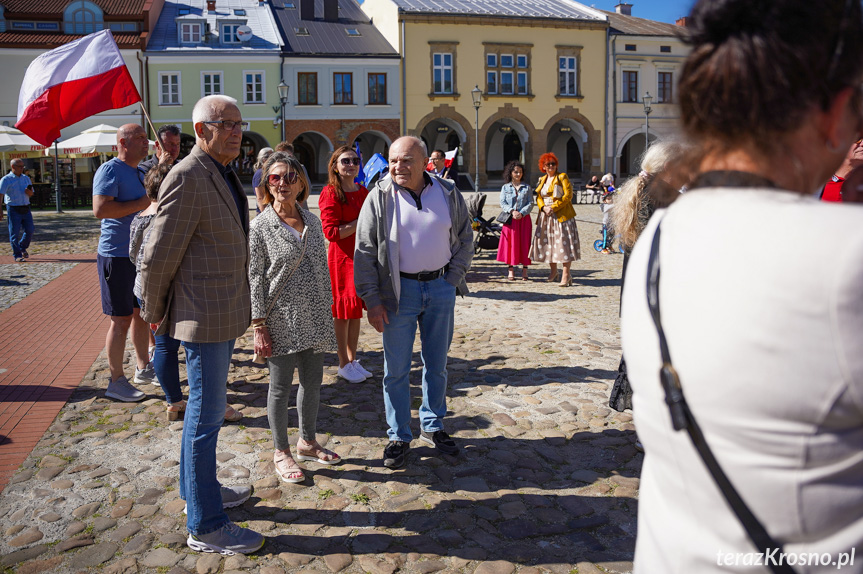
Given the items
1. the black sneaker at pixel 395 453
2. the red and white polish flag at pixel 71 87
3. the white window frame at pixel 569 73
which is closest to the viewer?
the black sneaker at pixel 395 453

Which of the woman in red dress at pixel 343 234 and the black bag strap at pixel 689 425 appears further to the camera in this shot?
the woman in red dress at pixel 343 234

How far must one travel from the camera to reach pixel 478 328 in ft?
27.6

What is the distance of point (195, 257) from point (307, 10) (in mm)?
42034

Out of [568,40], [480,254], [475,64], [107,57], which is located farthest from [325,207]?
[568,40]

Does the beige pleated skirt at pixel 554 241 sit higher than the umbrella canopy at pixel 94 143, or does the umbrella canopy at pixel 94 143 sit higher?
the umbrella canopy at pixel 94 143

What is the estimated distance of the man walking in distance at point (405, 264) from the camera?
4.43 meters

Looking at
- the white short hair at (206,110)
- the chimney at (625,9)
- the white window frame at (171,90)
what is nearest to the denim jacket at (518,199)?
the white short hair at (206,110)

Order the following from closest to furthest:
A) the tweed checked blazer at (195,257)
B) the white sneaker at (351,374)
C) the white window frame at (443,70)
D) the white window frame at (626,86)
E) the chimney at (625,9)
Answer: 1. the tweed checked blazer at (195,257)
2. the white sneaker at (351,374)
3. the white window frame at (443,70)
4. the white window frame at (626,86)
5. the chimney at (625,9)

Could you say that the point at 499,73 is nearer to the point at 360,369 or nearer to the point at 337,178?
the point at 337,178

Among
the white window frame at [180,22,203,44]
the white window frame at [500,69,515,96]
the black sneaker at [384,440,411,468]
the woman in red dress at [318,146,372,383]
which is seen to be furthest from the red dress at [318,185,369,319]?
the white window frame at [500,69,515,96]

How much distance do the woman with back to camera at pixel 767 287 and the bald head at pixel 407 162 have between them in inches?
128

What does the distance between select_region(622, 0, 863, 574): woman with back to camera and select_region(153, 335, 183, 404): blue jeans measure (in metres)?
4.41

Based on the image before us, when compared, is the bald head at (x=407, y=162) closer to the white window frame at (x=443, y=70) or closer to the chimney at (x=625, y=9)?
the white window frame at (x=443, y=70)

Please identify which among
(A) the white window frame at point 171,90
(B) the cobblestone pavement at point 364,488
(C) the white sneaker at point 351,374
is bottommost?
(B) the cobblestone pavement at point 364,488
